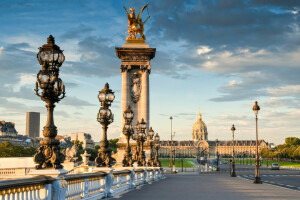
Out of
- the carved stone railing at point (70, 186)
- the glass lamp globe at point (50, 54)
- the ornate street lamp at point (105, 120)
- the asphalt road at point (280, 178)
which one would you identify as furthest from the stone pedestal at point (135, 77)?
the glass lamp globe at point (50, 54)

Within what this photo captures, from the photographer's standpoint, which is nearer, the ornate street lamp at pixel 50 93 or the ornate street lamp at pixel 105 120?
the ornate street lamp at pixel 50 93

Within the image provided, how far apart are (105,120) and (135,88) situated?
35153 mm

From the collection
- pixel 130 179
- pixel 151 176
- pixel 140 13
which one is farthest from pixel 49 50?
pixel 140 13

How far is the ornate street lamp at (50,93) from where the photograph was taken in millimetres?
12562

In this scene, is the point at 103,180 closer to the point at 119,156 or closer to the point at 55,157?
the point at 55,157

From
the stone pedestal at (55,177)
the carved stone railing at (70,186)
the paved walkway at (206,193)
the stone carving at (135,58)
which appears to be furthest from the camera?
the stone carving at (135,58)

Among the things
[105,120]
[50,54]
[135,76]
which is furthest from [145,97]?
[50,54]

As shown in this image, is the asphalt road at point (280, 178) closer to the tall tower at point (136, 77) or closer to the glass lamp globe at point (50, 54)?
the tall tower at point (136, 77)

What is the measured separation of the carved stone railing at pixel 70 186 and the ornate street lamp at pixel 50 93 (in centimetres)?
58

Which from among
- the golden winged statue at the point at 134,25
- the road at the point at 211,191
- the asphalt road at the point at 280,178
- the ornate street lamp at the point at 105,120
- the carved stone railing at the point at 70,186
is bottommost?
the asphalt road at the point at 280,178

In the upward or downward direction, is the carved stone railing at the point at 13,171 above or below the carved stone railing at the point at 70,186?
below

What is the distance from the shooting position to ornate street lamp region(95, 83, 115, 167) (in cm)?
2139

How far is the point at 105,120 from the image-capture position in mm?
22281

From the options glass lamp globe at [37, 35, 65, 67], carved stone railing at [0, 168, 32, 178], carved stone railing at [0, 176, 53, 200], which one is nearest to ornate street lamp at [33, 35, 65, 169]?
glass lamp globe at [37, 35, 65, 67]
